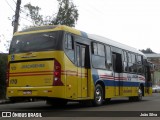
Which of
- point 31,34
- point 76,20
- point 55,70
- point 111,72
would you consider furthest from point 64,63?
point 76,20

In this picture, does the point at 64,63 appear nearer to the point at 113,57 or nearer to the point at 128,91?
the point at 113,57

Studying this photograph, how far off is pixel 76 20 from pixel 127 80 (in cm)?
2059

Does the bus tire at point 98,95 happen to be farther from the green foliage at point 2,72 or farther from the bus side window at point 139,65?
the green foliage at point 2,72

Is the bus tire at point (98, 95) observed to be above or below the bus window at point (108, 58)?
below

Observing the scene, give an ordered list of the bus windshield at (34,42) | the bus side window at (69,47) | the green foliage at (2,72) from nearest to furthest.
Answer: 1. the bus windshield at (34,42)
2. the bus side window at (69,47)
3. the green foliage at (2,72)

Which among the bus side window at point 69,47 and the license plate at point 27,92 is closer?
the license plate at point 27,92

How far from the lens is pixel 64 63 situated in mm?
15281

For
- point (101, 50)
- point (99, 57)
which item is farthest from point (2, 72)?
point (99, 57)

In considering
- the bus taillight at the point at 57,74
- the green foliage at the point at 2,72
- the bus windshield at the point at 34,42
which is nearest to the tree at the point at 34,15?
the green foliage at the point at 2,72

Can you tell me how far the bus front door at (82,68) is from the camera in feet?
54.2

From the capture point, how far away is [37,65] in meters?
15.5

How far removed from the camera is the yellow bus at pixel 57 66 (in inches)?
599

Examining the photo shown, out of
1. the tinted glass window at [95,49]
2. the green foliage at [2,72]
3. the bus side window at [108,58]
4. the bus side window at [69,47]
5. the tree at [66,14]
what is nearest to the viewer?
the bus side window at [69,47]

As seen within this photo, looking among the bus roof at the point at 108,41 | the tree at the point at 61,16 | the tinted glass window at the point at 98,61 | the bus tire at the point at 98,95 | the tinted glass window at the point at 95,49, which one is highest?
the tree at the point at 61,16
